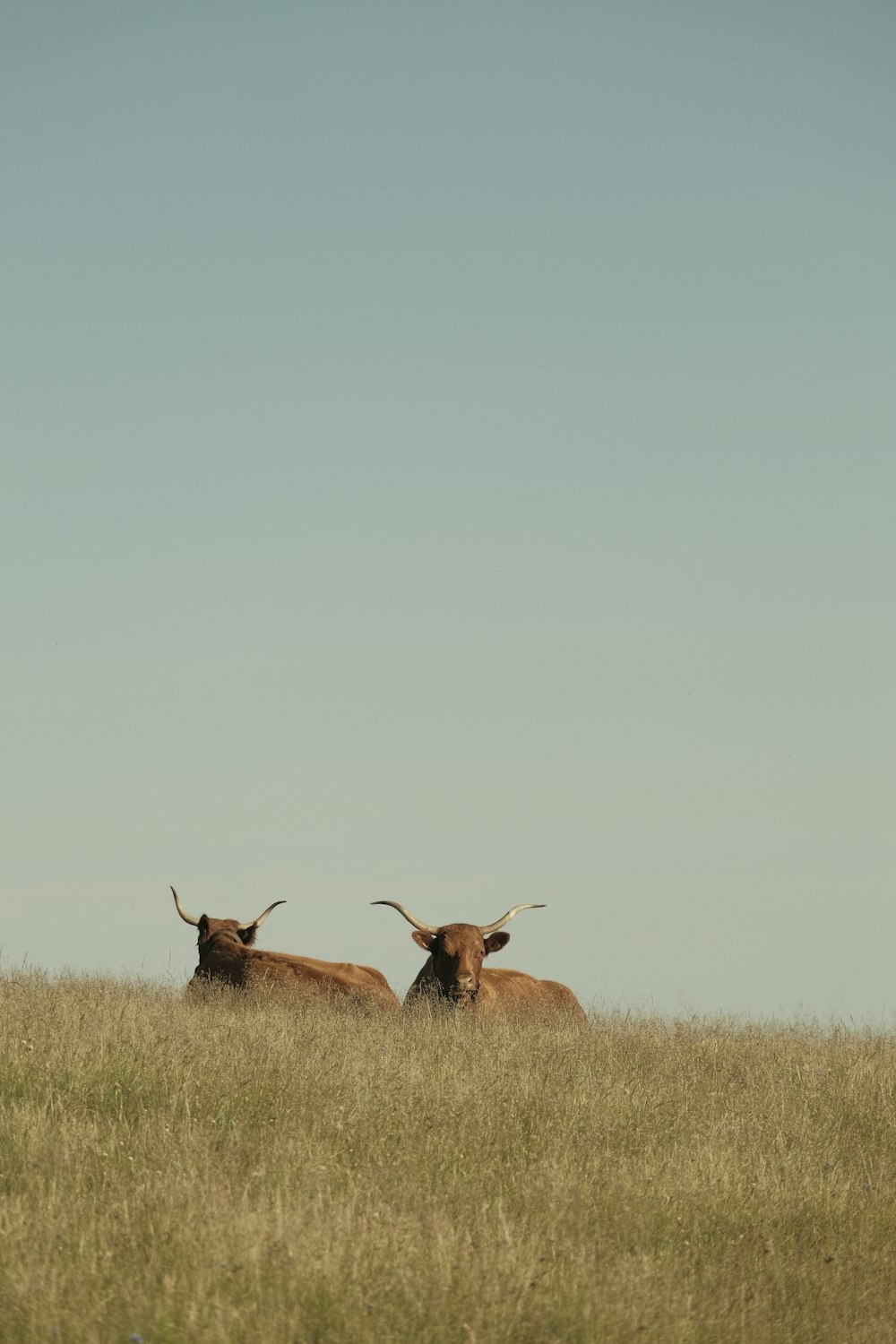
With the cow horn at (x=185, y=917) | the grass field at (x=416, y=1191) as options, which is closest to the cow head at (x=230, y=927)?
the cow horn at (x=185, y=917)

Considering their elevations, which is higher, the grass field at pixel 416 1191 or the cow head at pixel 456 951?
the cow head at pixel 456 951

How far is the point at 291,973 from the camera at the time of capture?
52.4 ft

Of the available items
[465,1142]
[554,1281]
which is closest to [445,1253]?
[554,1281]

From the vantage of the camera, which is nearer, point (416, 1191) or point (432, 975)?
point (416, 1191)

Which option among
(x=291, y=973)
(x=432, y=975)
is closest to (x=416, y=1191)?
(x=291, y=973)

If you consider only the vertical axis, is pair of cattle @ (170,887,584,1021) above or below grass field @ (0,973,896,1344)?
above

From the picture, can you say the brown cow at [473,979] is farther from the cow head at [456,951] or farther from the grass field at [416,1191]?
→ the grass field at [416,1191]

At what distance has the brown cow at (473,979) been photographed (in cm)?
1631

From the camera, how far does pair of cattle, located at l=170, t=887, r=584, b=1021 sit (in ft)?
52.2

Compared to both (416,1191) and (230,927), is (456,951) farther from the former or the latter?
(416,1191)

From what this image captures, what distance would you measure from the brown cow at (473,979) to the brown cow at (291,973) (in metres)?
0.52

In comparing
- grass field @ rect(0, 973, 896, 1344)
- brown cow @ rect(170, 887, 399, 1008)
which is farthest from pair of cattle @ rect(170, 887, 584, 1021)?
grass field @ rect(0, 973, 896, 1344)

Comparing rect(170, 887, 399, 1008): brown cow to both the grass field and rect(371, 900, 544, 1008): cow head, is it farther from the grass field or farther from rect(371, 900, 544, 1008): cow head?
the grass field

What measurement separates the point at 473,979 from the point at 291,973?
6.82 ft
